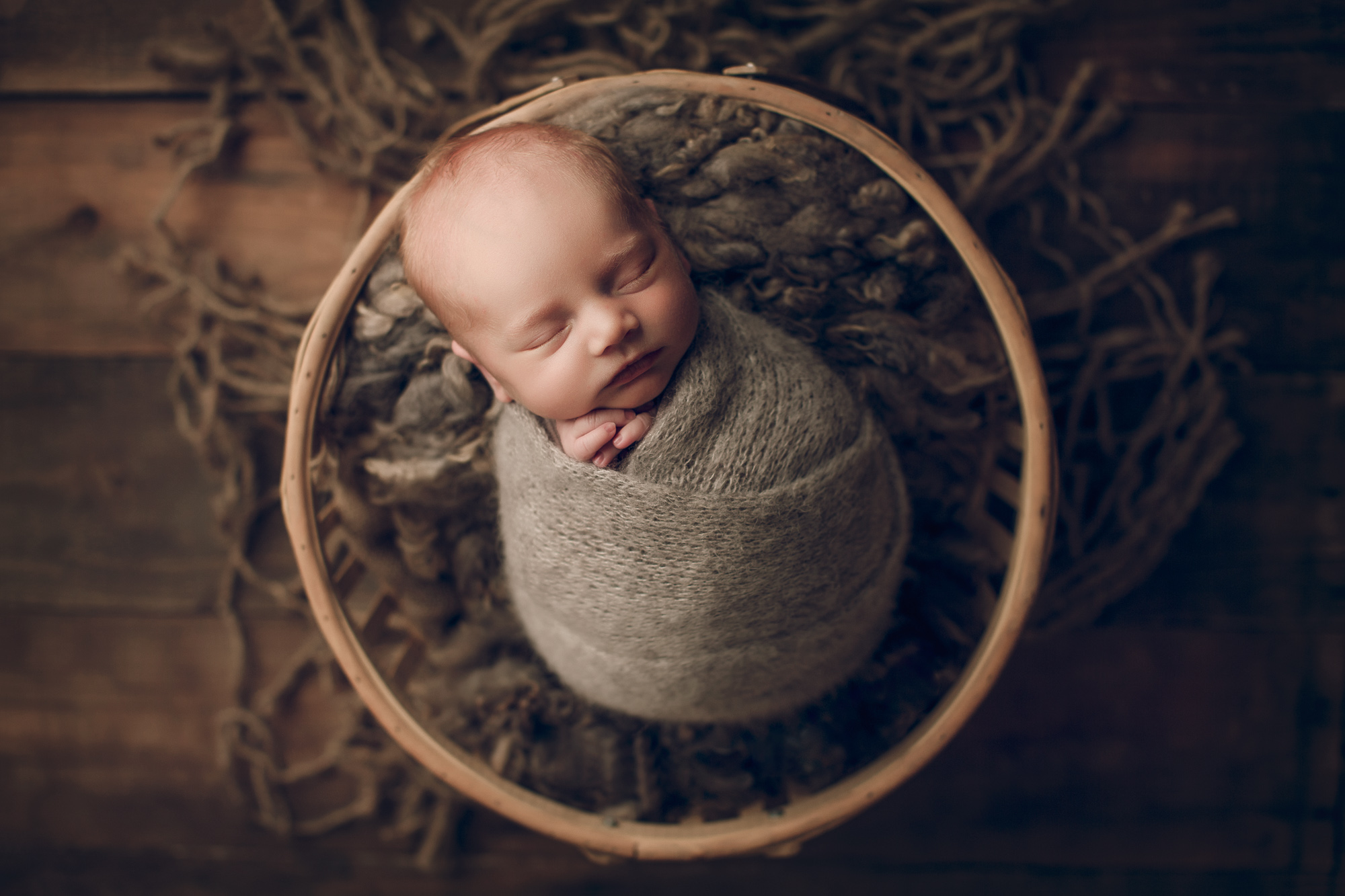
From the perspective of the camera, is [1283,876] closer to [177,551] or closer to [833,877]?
[833,877]

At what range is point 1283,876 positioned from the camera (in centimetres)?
108

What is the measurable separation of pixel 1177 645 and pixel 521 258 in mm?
996

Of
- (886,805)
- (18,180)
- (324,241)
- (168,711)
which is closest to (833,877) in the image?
(886,805)

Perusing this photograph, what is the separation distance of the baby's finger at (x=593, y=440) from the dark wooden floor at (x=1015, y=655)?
1.97ft

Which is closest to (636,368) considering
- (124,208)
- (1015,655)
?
(1015,655)

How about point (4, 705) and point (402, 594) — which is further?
point (4, 705)

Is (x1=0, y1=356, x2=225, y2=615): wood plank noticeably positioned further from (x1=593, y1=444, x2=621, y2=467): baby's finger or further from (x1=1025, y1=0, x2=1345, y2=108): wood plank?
(x1=1025, y1=0, x2=1345, y2=108): wood plank

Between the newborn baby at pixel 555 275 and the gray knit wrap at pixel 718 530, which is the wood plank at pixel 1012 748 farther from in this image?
the newborn baby at pixel 555 275

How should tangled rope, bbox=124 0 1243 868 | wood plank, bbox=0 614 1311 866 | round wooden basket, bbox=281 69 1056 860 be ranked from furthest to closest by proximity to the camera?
wood plank, bbox=0 614 1311 866 < tangled rope, bbox=124 0 1243 868 < round wooden basket, bbox=281 69 1056 860

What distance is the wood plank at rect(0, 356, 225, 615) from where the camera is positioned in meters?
1.08

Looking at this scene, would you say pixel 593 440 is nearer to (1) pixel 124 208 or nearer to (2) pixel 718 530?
(2) pixel 718 530

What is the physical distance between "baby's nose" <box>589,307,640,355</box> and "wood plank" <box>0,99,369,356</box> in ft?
2.04

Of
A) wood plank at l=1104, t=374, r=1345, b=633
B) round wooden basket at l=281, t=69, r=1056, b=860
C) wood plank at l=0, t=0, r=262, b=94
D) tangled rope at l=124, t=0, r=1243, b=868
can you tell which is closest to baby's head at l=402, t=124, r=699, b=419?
round wooden basket at l=281, t=69, r=1056, b=860

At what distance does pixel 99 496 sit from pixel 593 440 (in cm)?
86
